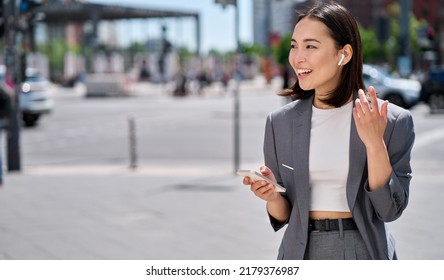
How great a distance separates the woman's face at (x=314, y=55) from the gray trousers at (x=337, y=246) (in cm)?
40

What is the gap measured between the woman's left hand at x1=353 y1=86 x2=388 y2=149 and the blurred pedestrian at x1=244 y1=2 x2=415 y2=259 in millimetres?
74

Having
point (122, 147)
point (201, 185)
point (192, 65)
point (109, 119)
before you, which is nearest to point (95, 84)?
point (192, 65)

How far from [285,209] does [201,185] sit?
8.26m

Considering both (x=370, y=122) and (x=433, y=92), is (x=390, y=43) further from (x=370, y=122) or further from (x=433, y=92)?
(x=370, y=122)

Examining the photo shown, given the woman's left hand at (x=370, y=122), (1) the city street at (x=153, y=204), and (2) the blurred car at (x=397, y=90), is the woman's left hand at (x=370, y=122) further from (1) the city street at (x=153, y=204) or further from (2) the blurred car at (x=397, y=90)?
(2) the blurred car at (x=397, y=90)

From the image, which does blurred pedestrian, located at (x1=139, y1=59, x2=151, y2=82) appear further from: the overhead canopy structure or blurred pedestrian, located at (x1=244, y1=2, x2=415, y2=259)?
blurred pedestrian, located at (x1=244, y1=2, x2=415, y2=259)

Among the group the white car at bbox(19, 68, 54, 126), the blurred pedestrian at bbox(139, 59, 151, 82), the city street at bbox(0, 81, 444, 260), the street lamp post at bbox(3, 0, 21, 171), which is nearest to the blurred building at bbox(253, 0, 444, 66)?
Answer: the blurred pedestrian at bbox(139, 59, 151, 82)

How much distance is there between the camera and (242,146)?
17016 millimetres

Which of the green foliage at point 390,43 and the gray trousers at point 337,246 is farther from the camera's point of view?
the green foliage at point 390,43

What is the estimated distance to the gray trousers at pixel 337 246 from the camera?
252cm

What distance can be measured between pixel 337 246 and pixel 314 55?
0.51 meters

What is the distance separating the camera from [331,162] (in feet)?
8.27

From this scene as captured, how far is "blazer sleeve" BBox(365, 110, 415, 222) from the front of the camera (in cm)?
243

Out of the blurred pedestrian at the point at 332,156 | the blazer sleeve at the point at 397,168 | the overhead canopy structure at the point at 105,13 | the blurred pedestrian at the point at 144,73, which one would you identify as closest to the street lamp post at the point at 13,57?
the blurred pedestrian at the point at 332,156
